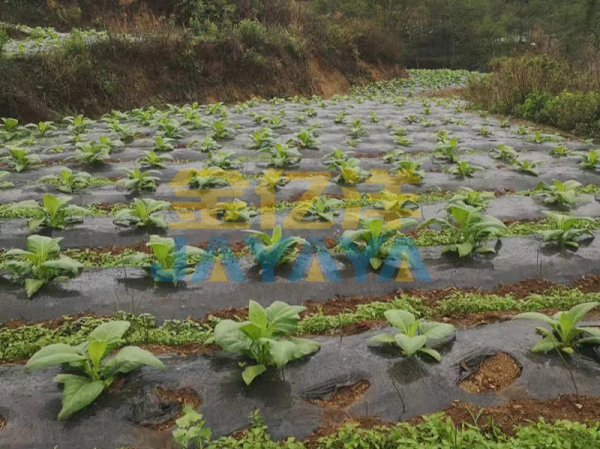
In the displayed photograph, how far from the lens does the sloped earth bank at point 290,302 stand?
1.83 meters

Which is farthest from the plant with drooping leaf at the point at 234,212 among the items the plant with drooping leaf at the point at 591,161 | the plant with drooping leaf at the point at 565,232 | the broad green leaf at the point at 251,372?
the plant with drooping leaf at the point at 591,161

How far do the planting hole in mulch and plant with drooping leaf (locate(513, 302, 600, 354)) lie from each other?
14 cm

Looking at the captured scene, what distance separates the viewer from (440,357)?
6.97ft

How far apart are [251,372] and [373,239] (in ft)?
4.87

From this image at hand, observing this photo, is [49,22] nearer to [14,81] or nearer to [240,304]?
[14,81]

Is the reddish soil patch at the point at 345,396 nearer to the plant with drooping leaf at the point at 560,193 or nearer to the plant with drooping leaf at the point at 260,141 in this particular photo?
the plant with drooping leaf at the point at 560,193

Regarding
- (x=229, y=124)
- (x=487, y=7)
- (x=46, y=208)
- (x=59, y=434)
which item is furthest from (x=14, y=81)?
(x=487, y=7)

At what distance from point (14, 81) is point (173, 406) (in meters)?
9.85

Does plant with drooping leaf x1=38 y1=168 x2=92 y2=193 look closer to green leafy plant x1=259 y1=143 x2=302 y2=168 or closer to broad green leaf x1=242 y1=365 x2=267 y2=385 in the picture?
green leafy plant x1=259 y1=143 x2=302 y2=168

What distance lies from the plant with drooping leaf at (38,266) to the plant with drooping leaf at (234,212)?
52.0 inches

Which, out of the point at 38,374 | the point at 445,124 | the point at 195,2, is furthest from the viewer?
the point at 195,2

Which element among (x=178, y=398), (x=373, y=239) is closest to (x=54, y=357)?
(x=178, y=398)

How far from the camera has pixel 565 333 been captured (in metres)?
2.14

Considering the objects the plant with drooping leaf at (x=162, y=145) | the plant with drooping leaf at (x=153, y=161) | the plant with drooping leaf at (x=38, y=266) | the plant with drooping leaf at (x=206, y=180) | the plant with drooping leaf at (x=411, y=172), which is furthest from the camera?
the plant with drooping leaf at (x=162, y=145)
